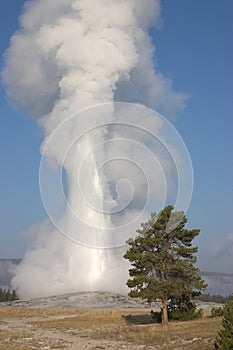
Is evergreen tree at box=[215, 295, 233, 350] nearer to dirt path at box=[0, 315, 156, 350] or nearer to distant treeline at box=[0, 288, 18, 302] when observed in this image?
dirt path at box=[0, 315, 156, 350]

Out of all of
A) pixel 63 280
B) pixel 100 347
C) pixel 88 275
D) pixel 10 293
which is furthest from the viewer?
pixel 10 293

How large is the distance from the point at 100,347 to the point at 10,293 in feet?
406

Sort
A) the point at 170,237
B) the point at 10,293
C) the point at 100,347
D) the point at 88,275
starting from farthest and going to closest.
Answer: the point at 10,293 → the point at 88,275 → the point at 170,237 → the point at 100,347

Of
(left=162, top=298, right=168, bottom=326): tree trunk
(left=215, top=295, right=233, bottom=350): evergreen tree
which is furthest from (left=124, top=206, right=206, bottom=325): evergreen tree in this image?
(left=215, top=295, right=233, bottom=350): evergreen tree

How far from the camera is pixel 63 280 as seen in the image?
11262 centimetres

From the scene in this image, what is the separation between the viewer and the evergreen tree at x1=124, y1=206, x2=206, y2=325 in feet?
117

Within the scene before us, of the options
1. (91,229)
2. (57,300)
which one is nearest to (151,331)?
(57,300)

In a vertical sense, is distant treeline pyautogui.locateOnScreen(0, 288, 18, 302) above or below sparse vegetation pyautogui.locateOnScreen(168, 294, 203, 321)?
above

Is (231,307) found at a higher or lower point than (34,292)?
lower

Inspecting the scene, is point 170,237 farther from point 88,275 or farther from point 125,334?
point 88,275

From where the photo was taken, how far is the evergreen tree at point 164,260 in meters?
35.6

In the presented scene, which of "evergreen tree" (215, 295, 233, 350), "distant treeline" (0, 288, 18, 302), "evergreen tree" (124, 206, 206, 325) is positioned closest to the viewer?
"evergreen tree" (215, 295, 233, 350)

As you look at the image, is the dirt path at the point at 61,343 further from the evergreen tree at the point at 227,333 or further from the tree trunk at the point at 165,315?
the tree trunk at the point at 165,315

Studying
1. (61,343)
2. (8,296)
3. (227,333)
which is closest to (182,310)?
(61,343)
